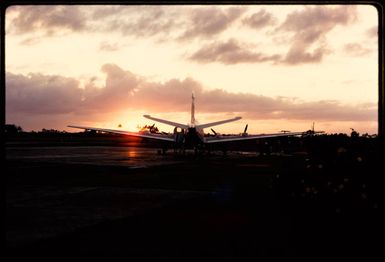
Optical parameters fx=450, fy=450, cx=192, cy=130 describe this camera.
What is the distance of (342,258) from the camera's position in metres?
7.27

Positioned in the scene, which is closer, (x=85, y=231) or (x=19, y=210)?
(x=85, y=231)

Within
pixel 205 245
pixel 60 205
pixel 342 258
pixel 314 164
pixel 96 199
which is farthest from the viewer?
pixel 96 199

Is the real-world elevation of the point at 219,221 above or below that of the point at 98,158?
below

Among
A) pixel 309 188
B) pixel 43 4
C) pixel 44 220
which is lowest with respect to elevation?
pixel 44 220

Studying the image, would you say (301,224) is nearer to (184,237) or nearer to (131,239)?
(184,237)

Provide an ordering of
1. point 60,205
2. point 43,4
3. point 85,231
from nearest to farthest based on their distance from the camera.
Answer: point 43,4
point 85,231
point 60,205

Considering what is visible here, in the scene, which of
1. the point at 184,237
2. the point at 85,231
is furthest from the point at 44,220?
the point at 184,237

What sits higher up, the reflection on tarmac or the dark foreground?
the reflection on tarmac

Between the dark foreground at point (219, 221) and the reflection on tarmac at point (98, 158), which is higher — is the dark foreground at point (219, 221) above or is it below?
below

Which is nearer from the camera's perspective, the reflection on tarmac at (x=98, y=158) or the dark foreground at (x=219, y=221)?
the dark foreground at (x=219, y=221)

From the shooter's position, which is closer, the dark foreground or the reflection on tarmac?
the dark foreground

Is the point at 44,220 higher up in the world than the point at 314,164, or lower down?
lower down

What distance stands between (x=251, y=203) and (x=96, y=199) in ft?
16.0

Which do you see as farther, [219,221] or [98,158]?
[98,158]
